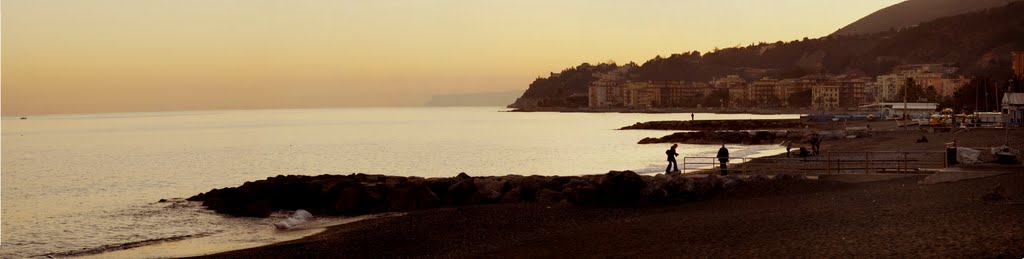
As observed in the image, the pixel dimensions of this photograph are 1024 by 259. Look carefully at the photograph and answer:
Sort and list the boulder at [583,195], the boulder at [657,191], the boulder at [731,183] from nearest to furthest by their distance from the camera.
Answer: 1. the boulder at [657,191]
2. the boulder at [731,183]
3. the boulder at [583,195]

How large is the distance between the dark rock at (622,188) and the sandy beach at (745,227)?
3.30 feet

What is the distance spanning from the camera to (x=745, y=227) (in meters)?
16.7

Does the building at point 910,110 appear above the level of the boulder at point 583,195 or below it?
above

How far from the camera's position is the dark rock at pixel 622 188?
24.3 metres

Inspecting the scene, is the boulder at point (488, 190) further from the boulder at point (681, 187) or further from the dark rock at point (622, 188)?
the boulder at point (681, 187)

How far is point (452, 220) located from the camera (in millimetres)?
22297

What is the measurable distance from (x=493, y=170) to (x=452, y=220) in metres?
26.6

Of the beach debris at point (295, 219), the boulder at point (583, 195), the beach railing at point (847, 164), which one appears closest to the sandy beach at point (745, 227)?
the boulder at point (583, 195)

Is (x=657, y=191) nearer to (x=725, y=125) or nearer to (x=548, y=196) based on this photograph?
(x=548, y=196)

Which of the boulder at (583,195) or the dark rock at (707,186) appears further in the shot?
the boulder at (583,195)

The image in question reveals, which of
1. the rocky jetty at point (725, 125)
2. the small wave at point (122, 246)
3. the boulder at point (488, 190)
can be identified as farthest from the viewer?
the rocky jetty at point (725, 125)

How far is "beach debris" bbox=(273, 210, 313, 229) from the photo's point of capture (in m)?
23.2

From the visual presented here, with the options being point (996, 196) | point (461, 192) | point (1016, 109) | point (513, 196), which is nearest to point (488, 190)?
point (461, 192)

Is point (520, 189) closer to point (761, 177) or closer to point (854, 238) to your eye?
point (761, 177)
